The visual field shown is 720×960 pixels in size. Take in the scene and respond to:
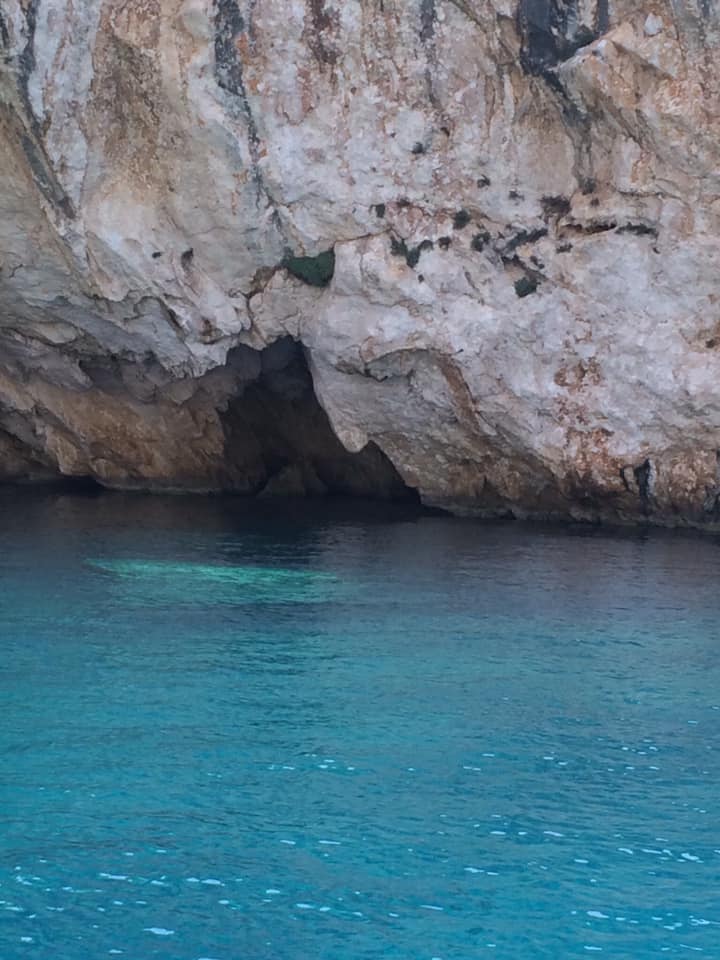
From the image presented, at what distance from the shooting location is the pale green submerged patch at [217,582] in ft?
53.5

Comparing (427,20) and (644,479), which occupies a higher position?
(427,20)

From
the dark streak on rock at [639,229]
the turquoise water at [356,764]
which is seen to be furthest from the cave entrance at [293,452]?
the turquoise water at [356,764]

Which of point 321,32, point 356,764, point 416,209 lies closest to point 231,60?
point 321,32

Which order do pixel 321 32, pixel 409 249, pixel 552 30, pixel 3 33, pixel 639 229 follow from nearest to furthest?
1. pixel 552 30
2. pixel 3 33
3. pixel 321 32
4. pixel 639 229
5. pixel 409 249

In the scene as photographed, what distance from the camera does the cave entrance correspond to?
92.9 feet

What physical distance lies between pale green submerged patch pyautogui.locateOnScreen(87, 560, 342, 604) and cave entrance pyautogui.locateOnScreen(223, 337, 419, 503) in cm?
926

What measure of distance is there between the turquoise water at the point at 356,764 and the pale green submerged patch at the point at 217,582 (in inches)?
3.1

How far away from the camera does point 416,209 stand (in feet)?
69.9

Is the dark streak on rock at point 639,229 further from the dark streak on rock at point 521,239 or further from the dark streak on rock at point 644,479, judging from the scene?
the dark streak on rock at point 644,479

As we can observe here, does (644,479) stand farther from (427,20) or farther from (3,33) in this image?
(3,33)

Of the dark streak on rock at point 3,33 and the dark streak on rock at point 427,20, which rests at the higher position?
the dark streak on rock at point 427,20

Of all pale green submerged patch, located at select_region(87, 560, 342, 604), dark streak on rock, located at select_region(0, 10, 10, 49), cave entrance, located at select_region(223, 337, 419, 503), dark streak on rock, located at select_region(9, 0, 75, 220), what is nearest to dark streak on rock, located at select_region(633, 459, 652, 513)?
pale green submerged patch, located at select_region(87, 560, 342, 604)

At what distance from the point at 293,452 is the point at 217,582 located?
13126 millimetres

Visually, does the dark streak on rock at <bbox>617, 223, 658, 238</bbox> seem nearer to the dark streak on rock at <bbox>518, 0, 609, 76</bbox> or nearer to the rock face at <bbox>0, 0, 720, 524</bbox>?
the rock face at <bbox>0, 0, 720, 524</bbox>
